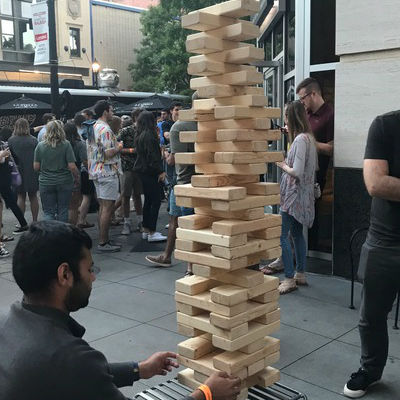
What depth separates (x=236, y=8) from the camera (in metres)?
2.77

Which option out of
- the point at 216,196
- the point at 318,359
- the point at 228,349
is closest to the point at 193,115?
the point at 216,196

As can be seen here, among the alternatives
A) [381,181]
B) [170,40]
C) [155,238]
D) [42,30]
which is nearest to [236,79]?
[381,181]

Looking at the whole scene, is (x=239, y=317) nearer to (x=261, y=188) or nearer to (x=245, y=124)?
Result: (x=261, y=188)

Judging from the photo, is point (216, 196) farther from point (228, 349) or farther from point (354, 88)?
point (354, 88)

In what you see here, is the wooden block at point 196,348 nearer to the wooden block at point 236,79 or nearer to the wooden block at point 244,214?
the wooden block at point 244,214

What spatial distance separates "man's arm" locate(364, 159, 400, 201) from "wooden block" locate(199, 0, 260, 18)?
115 centimetres

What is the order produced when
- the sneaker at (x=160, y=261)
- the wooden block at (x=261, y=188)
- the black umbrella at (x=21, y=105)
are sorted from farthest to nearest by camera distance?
the black umbrella at (x=21, y=105) → the sneaker at (x=160, y=261) → the wooden block at (x=261, y=188)

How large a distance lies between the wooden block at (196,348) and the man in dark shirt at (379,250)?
41.4 inches

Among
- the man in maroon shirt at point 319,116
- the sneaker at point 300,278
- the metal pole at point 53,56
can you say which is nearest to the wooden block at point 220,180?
the sneaker at point 300,278

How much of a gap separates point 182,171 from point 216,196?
310 centimetres

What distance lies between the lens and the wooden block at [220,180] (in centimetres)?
288

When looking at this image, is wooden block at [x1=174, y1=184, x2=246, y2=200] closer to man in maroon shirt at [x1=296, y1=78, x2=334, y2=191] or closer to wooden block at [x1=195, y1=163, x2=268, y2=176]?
wooden block at [x1=195, y1=163, x2=268, y2=176]

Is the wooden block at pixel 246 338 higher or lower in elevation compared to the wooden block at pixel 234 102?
lower

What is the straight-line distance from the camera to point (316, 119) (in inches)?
240
